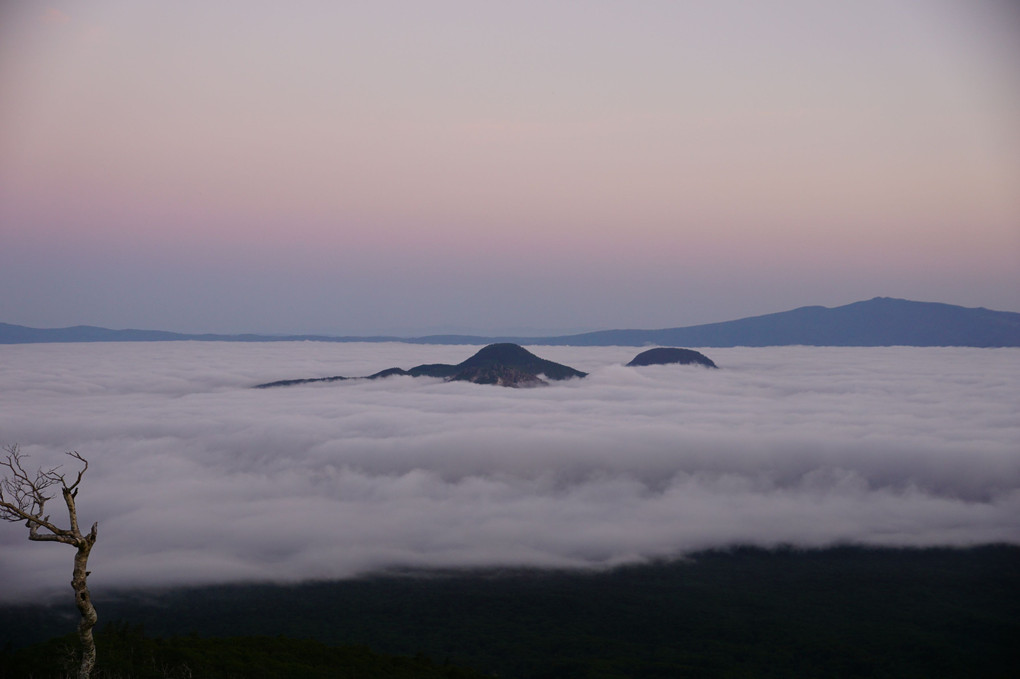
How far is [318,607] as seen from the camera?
6053 inches

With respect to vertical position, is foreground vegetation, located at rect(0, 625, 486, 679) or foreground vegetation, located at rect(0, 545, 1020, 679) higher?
foreground vegetation, located at rect(0, 625, 486, 679)

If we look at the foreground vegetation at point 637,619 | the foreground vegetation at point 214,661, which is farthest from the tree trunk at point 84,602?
the foreground vegetation at point 637,619

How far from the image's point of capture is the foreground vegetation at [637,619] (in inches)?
4692

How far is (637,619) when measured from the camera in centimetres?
14700

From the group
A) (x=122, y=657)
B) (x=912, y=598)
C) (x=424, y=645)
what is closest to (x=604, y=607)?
(x=424, y=645)

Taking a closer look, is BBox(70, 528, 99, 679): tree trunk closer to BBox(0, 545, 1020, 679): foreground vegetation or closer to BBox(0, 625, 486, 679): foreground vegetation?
BBox(0, 625, 486, 679): foreground vegetation

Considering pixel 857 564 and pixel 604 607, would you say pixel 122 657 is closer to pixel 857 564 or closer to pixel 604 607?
pixel 604 607

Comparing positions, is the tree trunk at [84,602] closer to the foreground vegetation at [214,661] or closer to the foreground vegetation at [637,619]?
the foreground vegetation at [214,661]

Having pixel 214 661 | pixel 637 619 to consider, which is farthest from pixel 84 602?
pixel 637 619

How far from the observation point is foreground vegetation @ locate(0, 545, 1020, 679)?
11919cm

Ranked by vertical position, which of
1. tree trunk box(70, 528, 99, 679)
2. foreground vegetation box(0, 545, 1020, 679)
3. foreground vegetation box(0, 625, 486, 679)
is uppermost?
tree trunk box(70, 528, 99, 679)

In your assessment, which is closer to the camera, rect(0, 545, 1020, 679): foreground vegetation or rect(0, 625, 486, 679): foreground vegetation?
rect(0, 625, 486, 679): foreground vegetation

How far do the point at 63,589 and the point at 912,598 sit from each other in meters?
194

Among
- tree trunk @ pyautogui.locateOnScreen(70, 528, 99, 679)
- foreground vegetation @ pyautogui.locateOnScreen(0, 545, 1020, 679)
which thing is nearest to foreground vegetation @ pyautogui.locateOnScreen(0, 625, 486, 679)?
foreground vegetation @ pyautogui.locateOnScreen(0, 545, 1020, 679)
